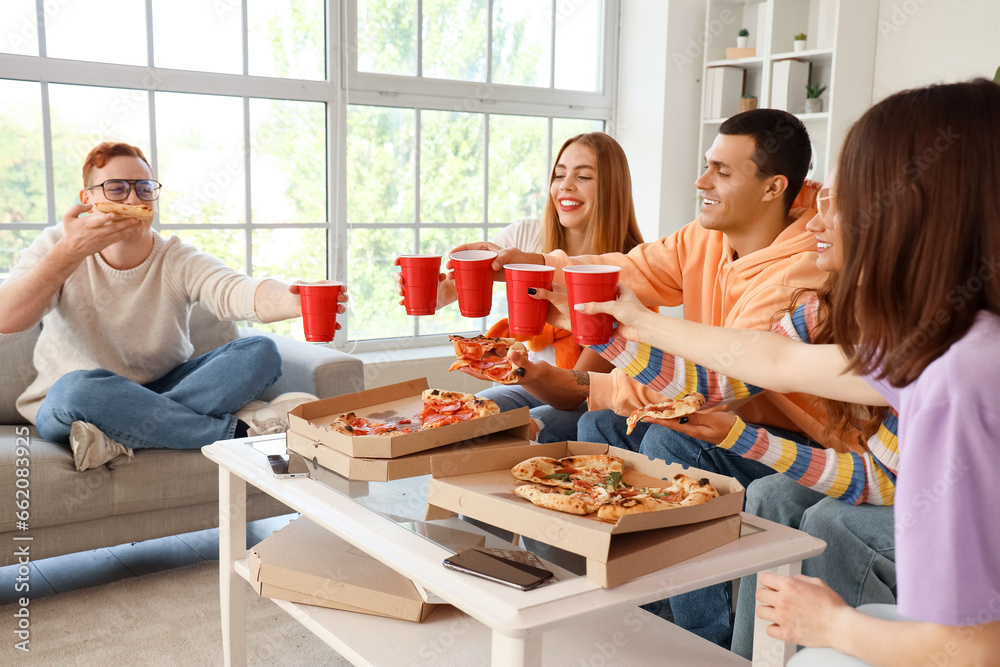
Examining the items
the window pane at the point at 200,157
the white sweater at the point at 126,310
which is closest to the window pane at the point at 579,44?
the window pane at the point at 200,157

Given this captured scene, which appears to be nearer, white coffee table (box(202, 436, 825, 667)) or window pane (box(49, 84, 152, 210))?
white coffee table (box(202, 436, 825, 667))

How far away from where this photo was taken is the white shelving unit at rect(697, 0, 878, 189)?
11.3 feet

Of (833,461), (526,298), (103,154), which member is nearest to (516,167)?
(103,154)

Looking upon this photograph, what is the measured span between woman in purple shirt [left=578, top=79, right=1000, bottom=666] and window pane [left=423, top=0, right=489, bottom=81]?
118 inches

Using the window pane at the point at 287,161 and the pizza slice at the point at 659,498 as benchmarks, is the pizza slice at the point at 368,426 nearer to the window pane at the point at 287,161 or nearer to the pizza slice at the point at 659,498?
the pizza slice at the point at 659,498

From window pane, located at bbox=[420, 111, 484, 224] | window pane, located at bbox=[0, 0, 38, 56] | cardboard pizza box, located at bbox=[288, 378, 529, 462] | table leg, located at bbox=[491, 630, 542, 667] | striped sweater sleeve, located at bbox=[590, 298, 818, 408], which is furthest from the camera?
window pane, located at bbox=[420, 111, 484, 224]

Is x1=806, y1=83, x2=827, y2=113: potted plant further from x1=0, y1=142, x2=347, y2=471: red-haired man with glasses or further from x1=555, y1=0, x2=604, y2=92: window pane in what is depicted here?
x1=0, y1=142, x2=347, y2=471: red-haired man with glasses

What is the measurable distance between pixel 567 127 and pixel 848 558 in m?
3.08

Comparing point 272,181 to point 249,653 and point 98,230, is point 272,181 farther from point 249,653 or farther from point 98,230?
point 249,653

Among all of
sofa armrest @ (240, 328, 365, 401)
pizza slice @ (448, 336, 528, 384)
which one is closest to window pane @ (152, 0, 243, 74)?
sofa armrest @ (240, 328, 365, 401)

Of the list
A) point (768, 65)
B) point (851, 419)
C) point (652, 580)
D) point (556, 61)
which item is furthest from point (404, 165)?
point (652, 580)

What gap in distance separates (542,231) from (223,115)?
144 cm

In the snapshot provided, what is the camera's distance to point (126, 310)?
2.46m

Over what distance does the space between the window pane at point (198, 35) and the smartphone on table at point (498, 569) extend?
106 inches
